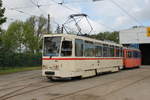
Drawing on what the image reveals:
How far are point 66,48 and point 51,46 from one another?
3.09ft

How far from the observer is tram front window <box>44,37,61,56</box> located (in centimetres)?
1631

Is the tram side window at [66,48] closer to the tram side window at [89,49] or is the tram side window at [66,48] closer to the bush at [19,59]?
the tram side window at [89,49]

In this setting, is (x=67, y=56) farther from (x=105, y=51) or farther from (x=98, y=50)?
(x=105, y=51)

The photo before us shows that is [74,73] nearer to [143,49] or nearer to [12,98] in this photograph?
[12,98]

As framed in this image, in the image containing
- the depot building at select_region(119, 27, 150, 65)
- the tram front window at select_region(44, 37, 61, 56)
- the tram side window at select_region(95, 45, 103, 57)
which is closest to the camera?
the tram front window at select_region(44, 37, 61, 56)

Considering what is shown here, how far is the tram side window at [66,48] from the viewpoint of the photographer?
16.3 meters

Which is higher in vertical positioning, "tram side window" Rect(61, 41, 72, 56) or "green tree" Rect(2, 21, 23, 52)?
"green tree" Rect(2, 21, 23, 52)

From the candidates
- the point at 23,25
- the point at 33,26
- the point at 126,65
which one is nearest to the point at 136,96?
the point at 126,65

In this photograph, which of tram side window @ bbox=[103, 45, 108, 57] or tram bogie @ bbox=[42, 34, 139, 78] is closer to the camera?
tram bogie @ bbox=[42, 34, 139, 78]

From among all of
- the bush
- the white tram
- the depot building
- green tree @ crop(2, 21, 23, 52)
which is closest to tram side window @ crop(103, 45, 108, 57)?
the white tram

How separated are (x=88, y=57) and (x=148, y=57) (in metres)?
43.2

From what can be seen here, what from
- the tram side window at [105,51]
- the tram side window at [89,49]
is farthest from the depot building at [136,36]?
the tram side window at [89,49]

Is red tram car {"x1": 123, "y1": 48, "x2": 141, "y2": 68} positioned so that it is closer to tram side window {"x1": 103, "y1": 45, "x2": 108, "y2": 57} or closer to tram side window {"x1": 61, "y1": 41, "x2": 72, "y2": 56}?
tram side window {"x1": 103, "y1": 45, "x2": 108, "y2": 57}

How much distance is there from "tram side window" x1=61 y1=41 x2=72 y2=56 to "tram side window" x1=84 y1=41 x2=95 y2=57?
6.33 ft
